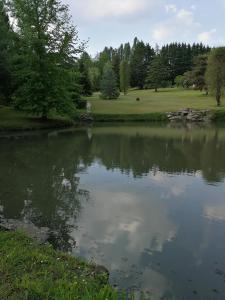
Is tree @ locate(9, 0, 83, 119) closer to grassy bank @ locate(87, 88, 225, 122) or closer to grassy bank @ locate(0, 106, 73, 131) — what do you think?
grassy bank @ locate(0, 106, 73, 131)

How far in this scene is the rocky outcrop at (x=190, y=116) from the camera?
50.6 m

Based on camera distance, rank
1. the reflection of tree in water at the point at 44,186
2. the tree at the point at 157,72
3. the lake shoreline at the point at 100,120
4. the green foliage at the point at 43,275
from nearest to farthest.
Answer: the green foliage at the point at 43,275 → the reflection of tree in water at the point at 44,186 → the lake shoreline at the point at 100,120 → the tree at the point at 157,72

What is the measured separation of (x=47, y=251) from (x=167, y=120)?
43.8 meters

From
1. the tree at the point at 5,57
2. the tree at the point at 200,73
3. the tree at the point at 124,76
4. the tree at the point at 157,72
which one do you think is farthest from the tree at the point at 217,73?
the tree at the point at 5,57

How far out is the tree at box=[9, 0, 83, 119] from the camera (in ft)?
120

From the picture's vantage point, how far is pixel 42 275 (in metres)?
6.25

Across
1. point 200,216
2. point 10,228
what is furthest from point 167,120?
point 10,228

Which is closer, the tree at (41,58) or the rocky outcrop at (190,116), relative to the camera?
the tree at (41,58)

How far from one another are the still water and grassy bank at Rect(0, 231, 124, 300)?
1035mm

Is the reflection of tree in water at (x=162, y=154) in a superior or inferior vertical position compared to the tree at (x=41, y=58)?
inferior

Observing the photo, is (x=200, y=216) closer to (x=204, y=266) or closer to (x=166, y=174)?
(x=204, y=266)

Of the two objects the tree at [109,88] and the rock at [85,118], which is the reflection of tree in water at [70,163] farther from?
the tree at [109,88]

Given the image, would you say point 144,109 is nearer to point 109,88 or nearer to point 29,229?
point 109,88

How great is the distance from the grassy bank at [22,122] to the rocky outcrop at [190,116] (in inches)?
594
